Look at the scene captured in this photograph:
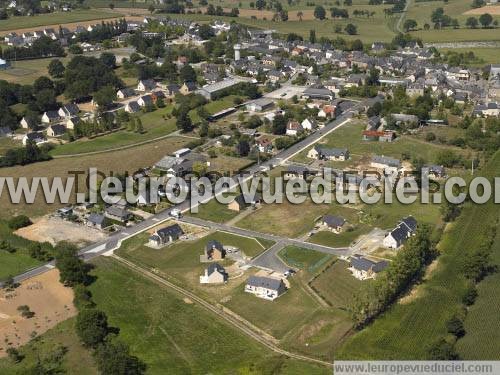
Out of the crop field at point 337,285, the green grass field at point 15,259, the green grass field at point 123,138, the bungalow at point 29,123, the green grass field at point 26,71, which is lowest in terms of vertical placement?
the crop field at point 337,285

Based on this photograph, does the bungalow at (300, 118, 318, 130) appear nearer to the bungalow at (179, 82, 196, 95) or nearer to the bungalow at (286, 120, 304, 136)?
the bungalow at (286, 120, 304, 136)

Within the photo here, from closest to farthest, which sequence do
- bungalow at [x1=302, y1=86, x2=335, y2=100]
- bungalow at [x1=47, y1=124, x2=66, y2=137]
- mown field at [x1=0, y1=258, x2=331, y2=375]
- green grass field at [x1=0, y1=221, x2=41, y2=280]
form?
mown field at [x1=0, y1=258, x2=331, y2=375] < green grass field at [x1=0, y1=221, x2=41, y2=280] < bungalow at [x1=47, y1=124, x2=66, y2=137] < bungalow at [x1=302, y1=86, x2=335, y2=100]

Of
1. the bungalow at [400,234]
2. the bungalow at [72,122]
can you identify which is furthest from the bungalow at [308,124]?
the bungalow at [400,234]

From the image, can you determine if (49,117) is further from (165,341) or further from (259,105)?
(165,341)

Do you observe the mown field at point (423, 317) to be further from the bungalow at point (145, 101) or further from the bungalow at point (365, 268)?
the bungalow at point (145, 101)

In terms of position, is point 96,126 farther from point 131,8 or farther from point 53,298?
point 131,8

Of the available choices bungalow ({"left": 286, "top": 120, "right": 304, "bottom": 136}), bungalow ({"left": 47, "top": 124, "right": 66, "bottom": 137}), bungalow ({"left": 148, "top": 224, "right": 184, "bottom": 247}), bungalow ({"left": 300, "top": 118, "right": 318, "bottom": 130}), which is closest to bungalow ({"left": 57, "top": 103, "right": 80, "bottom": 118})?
bungalow ({"left": 47, "top": 124, "right": 66, "bottom": 137})

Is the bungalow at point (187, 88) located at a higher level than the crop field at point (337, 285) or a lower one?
higher
